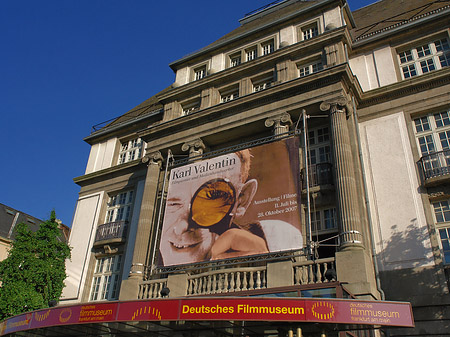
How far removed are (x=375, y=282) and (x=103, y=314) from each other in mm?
9376

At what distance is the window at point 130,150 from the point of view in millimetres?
27094

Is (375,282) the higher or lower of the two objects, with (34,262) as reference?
lower

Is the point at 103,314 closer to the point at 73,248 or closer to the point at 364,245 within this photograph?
the point at 364,245

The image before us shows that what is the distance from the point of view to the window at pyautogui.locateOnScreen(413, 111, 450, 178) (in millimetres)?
16438

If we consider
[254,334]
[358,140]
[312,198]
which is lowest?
[254,334]

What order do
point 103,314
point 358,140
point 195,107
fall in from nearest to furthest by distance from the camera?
1. point 103,314
2. point 358,140
3. point 195,107

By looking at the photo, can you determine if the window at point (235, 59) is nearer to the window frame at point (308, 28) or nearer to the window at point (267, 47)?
the window at point (267, 47)

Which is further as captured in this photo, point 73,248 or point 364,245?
point 73,248

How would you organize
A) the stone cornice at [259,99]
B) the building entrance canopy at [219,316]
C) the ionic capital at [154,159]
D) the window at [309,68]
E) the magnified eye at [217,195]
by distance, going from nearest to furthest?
the building entrance canopy at [219,316] → the magnified eye at [217,195] → the stone cornice at [259,99] → the window at [309,68] → the ionic capital at [154,159]

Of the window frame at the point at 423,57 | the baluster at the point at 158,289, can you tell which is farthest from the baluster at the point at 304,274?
the window frame at the point at 423,57

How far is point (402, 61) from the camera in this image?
20.2 m

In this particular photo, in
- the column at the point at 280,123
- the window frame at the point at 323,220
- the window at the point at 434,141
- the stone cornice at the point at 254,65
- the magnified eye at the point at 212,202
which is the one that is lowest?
the window frame at the point at 323,220

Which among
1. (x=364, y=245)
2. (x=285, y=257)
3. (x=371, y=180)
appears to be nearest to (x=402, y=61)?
(x=371, y=180)

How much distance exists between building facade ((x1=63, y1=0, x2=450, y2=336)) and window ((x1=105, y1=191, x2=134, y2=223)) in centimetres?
9
